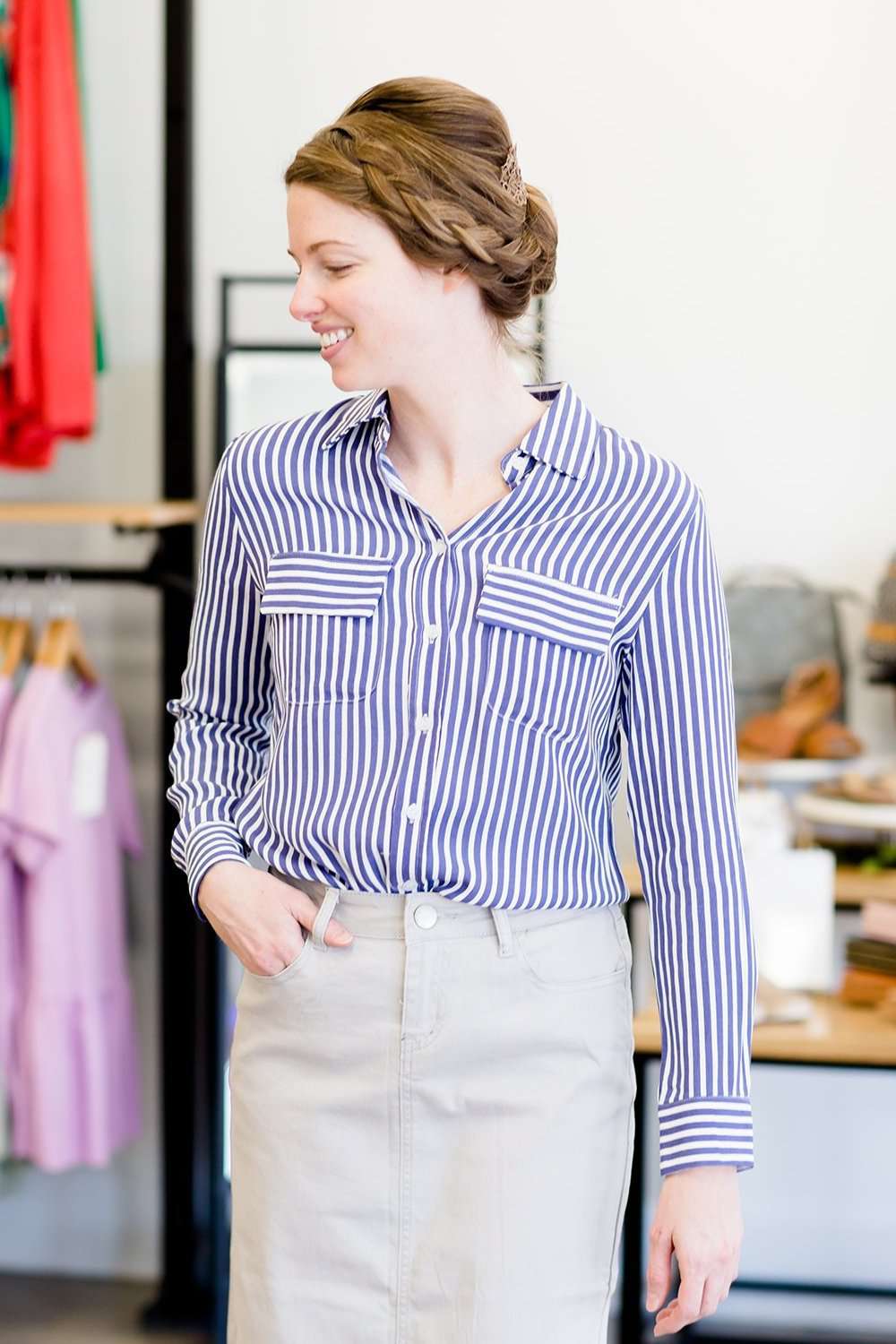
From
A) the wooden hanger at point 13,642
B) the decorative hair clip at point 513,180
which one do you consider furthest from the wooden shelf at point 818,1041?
the decorative hair clip at point 513,180

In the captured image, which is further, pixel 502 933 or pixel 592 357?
pixel 592 357

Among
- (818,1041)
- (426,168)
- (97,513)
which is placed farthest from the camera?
(97,513)

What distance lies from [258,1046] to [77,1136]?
1480 mm

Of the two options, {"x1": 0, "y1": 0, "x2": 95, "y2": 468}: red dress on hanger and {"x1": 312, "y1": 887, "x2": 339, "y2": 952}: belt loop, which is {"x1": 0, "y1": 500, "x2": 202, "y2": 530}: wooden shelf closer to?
{"x1": 0, "y1": 0, "x2": 95, "y2": 468}: red dress on hanger

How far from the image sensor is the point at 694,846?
1.14 m

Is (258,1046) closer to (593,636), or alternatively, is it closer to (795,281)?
(593,636)

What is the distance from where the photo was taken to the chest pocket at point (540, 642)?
1127 mm

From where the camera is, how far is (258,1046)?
1184 millimetres

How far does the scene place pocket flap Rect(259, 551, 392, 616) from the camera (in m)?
1.15

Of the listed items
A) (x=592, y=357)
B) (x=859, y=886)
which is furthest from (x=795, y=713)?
(x=592, y=357)

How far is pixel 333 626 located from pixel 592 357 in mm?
1549

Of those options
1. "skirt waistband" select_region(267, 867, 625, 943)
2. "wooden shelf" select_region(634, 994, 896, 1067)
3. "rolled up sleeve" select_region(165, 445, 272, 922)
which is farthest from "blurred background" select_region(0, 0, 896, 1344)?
"skirt waistband" select_region(267, 867, 625, 943)

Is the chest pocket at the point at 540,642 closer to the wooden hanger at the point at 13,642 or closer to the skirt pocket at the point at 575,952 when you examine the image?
the skirt pocket at the point at 575,952

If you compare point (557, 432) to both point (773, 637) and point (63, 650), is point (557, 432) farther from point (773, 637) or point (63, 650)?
point (63, 650)
